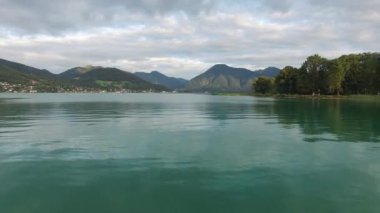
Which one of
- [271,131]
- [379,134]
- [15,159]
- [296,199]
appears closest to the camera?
[296,199]

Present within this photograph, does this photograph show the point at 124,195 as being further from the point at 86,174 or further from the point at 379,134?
the point at 379,134

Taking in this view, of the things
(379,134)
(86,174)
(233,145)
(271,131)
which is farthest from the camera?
(271,131)

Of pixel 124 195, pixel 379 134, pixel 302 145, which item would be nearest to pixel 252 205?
pixel 124 195

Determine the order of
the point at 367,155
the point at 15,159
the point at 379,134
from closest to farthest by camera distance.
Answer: the point at 15,159, the point at 367,155, the point at 379,134

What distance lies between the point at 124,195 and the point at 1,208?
644 cm

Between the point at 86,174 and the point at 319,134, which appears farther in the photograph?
the point at 319,134

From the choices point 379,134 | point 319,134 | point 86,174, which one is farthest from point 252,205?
point 379,134

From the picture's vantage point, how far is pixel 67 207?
20844 millimetres

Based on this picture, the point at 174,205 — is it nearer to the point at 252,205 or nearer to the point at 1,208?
the point at 252,205

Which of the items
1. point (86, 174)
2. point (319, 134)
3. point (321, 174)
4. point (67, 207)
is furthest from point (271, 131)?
point (67, 207)

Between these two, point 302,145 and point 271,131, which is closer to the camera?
point 302,145

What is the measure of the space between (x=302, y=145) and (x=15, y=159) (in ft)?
90.9

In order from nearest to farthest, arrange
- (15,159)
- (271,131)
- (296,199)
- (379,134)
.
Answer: (296,199)
(15,159)
(379,134)
(271,131)

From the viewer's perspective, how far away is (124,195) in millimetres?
22844
